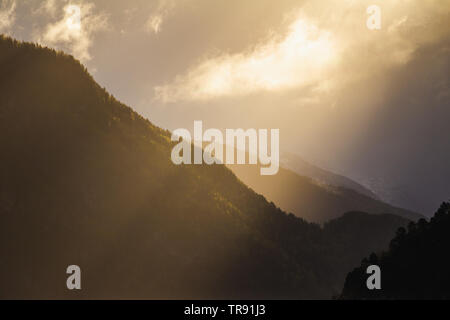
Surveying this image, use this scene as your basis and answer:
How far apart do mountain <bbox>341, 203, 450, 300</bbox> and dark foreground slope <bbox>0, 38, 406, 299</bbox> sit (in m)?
18.5

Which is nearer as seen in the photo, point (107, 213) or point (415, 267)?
point (415, 267)

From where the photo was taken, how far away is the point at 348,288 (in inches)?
2458

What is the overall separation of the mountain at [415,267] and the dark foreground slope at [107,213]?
60.6 feet

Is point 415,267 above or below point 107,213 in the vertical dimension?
below

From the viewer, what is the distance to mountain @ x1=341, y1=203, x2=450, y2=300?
55.3m

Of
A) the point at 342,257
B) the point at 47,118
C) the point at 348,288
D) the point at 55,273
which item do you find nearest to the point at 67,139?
the point at 47,118

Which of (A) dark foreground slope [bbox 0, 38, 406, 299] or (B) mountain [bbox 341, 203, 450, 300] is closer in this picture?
(B) mountain [bbox 341, 203, 450, 300]

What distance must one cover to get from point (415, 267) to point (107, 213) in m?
59.0

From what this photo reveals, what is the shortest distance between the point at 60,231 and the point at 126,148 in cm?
2585

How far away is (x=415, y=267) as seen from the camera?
59406 mm

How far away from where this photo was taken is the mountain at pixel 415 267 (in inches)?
2179

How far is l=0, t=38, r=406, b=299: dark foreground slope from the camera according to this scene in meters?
56.7

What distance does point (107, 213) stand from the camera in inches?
2621
